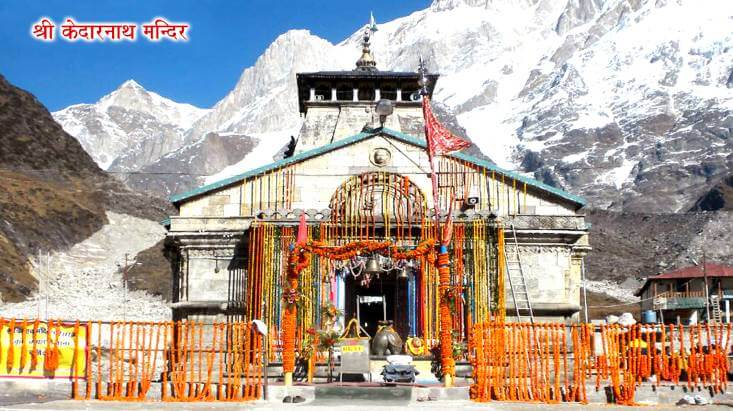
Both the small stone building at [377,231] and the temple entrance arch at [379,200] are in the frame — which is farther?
the temple entrance arch at [379,200]

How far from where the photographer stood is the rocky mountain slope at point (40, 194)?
329 feet

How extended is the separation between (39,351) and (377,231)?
1188 centimetres

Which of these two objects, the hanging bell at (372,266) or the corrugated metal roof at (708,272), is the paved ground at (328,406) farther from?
the corrugated metal roof at (708,272)

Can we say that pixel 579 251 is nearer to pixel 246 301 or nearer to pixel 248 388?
pixel 246 301

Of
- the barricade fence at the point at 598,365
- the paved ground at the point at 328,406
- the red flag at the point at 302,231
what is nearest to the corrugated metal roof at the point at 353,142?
the red flag at the point at 302,231

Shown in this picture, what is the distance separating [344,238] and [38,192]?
3953 inches

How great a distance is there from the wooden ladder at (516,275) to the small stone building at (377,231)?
39 mm

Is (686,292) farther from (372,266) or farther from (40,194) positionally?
(40,194)

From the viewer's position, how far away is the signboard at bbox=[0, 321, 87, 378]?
2192 cm

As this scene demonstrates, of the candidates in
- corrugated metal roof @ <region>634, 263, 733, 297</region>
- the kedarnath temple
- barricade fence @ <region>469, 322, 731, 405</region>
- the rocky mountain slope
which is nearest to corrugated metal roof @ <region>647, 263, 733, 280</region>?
corrugated metal roof @ <region>634, 263, 733, 297</region>

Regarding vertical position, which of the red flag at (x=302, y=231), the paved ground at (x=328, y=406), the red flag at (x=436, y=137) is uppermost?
the red flag at (x=436, y=137)

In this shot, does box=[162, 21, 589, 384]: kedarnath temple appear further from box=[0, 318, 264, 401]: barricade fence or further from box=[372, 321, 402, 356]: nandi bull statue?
box=[0, 318, 264, 401]: barricade fence

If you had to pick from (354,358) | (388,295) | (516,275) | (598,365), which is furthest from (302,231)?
(388,295)

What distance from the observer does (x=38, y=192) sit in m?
121
